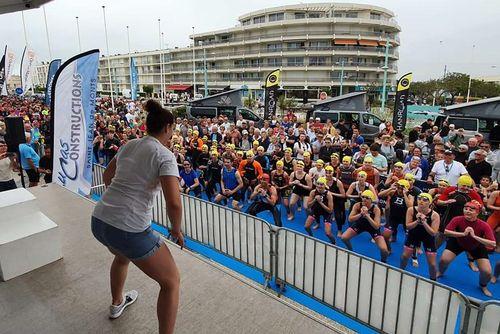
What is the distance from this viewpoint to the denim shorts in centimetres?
197

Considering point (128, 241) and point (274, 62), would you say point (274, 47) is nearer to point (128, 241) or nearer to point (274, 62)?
point (274, 62)

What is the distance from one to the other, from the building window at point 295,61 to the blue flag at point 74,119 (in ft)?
181

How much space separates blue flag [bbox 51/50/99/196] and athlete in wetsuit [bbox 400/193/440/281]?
19.4 feet

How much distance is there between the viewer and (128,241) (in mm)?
1970

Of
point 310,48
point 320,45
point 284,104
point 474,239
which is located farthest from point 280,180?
point 320,45

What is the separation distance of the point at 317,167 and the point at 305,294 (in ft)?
11.8

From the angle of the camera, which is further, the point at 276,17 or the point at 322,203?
the point at 276,17

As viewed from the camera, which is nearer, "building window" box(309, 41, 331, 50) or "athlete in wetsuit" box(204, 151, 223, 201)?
"athlete in wetsuit" box(204, 151, 223, 201)

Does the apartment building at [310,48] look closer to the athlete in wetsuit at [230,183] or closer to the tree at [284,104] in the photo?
the tree at [284,104]

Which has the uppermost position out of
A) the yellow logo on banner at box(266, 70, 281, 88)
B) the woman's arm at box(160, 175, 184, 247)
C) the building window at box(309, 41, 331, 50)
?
the building window at box(309, 41, 331, 50)

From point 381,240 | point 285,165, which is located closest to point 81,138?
point 285,165

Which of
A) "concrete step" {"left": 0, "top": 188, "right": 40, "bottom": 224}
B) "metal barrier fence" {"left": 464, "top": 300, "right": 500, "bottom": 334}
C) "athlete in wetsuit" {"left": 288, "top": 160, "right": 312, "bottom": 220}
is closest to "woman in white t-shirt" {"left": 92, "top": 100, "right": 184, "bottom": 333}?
"concrete step" {"left": 0, "top": 188, "right": 40, "bottom": 224}

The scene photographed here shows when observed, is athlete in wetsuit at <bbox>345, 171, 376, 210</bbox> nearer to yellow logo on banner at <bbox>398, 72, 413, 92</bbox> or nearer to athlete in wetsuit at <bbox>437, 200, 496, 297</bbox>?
athlete in wetsuit at <bbox>437, 200, 496, 297</bbox>

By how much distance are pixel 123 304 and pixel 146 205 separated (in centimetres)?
114
